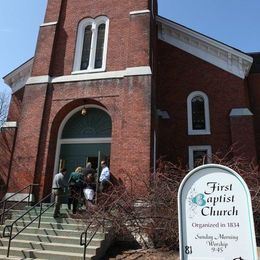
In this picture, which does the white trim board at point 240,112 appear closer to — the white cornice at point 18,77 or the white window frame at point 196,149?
the white window frame at point 196,149

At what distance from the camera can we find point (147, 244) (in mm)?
9969

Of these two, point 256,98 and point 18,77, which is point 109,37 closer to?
point 18,77

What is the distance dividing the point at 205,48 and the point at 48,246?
12.6m

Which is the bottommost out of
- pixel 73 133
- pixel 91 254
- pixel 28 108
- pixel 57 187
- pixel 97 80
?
pixel 91 254

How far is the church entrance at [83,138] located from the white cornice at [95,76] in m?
1.39

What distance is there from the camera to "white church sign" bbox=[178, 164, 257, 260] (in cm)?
395

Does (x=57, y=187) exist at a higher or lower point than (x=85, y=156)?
lower

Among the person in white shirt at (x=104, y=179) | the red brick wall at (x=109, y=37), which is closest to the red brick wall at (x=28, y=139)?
the red brick wall at (x=109, y=37)

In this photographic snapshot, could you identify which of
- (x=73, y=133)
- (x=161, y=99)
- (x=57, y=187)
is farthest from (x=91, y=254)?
(x=161, y=99)

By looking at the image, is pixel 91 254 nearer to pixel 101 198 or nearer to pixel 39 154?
pixel 101 198

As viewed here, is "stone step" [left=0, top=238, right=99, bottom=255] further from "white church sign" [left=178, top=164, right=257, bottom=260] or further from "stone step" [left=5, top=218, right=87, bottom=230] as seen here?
"white church sign" [left=178, top=164, right=257, bottom=260]

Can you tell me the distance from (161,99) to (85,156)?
5.18 m

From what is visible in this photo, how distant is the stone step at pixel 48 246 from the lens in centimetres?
909

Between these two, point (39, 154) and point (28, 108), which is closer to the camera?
point (39, 154)
